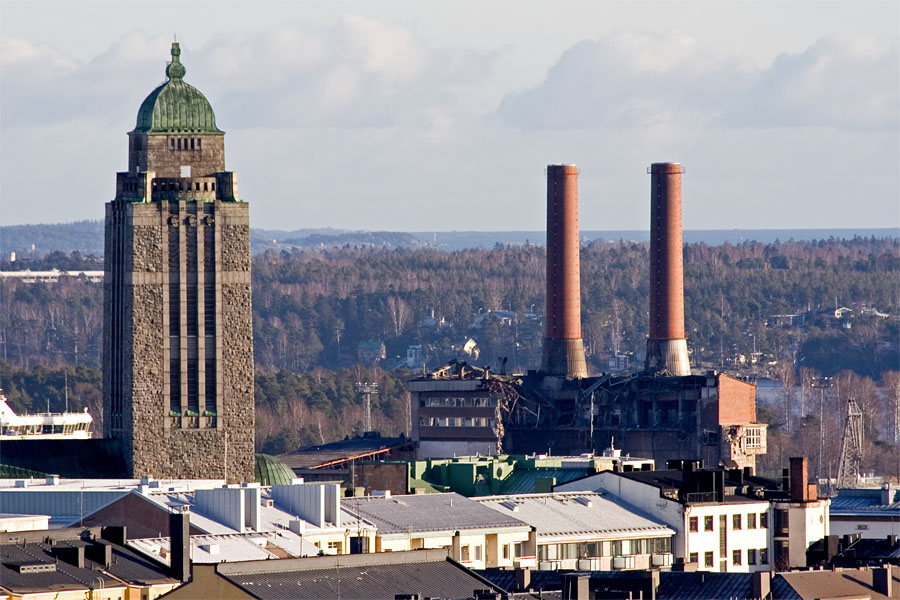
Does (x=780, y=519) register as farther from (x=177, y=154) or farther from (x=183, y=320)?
(x=177, y=154)

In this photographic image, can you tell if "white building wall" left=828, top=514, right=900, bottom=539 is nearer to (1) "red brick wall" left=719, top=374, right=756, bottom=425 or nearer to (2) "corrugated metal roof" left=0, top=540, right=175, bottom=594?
(2) "corrugated metal roof" left=0, top=540, right=175, bottom=594

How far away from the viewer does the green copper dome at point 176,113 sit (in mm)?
136125

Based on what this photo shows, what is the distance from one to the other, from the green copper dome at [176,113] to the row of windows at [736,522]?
37843mm

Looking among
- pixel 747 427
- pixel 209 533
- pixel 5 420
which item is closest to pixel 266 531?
pixel 209 533

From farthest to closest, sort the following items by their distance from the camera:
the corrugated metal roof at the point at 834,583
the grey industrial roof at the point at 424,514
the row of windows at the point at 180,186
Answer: the row of windows at the point at 180,186
the grey industrial roof at the point at 424,514
the corrugated metal roof at the point at 834,583

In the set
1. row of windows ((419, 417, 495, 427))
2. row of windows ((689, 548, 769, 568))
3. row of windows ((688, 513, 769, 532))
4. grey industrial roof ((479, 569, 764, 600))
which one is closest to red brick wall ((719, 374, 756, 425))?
row of windows ((419, 417, 495, 427))

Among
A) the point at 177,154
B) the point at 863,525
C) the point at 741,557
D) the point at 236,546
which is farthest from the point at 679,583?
the point at 177,154

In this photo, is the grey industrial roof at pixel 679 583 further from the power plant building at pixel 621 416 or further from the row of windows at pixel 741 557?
the power plant building at pixel 621 416

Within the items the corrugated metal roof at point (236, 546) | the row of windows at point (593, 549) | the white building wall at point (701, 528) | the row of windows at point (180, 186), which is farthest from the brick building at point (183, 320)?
the corrugated metal roof at point (236, 546)

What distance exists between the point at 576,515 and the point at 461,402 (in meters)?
93.7

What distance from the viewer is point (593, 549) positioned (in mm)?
100688

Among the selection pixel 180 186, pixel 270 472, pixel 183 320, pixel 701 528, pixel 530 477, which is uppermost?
pixel 180 186

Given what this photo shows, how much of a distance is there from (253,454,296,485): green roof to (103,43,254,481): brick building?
26.0 inches

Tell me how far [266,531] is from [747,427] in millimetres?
103570
